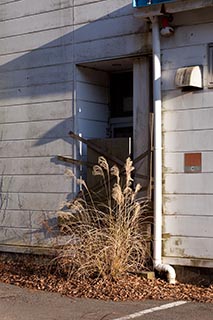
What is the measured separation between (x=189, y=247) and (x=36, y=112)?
3622 millimetres

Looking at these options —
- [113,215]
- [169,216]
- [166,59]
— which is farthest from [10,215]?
[166,59]

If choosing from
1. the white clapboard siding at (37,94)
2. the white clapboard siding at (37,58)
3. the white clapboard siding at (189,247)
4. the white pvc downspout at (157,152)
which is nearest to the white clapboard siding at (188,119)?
the white pvc downspout at (157,152)

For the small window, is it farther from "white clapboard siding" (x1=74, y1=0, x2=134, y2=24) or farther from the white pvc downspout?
"white clapboard siding" (x1=74, y1=0, x2=134, y2=24)

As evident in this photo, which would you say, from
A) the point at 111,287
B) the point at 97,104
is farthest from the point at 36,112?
the point at 111,287

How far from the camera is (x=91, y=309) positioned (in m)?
8.50

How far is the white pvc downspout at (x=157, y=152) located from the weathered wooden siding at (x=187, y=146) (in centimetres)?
10

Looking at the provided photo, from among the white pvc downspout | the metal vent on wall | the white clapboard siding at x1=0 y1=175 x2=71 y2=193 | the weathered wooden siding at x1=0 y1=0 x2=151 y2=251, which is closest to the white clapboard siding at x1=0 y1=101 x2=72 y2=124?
the weathered wooden siding at x1=0 y1=0 x2=151 y2=251

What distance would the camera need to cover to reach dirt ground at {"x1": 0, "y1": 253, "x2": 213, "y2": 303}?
29.9 ft

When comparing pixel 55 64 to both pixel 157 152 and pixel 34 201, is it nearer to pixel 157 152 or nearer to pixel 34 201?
pixel 34 201

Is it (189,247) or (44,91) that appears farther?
(44,91)

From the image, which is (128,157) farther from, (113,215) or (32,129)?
(32,129)

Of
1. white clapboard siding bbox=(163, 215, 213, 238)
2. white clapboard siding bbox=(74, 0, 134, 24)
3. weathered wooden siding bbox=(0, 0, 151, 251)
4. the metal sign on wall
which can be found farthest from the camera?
weathered wooden siding bbox=(0, 0, 151, 251)

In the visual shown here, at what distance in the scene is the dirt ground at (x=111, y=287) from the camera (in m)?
9.11

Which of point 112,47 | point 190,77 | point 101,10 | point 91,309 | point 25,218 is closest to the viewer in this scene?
point 91,309
